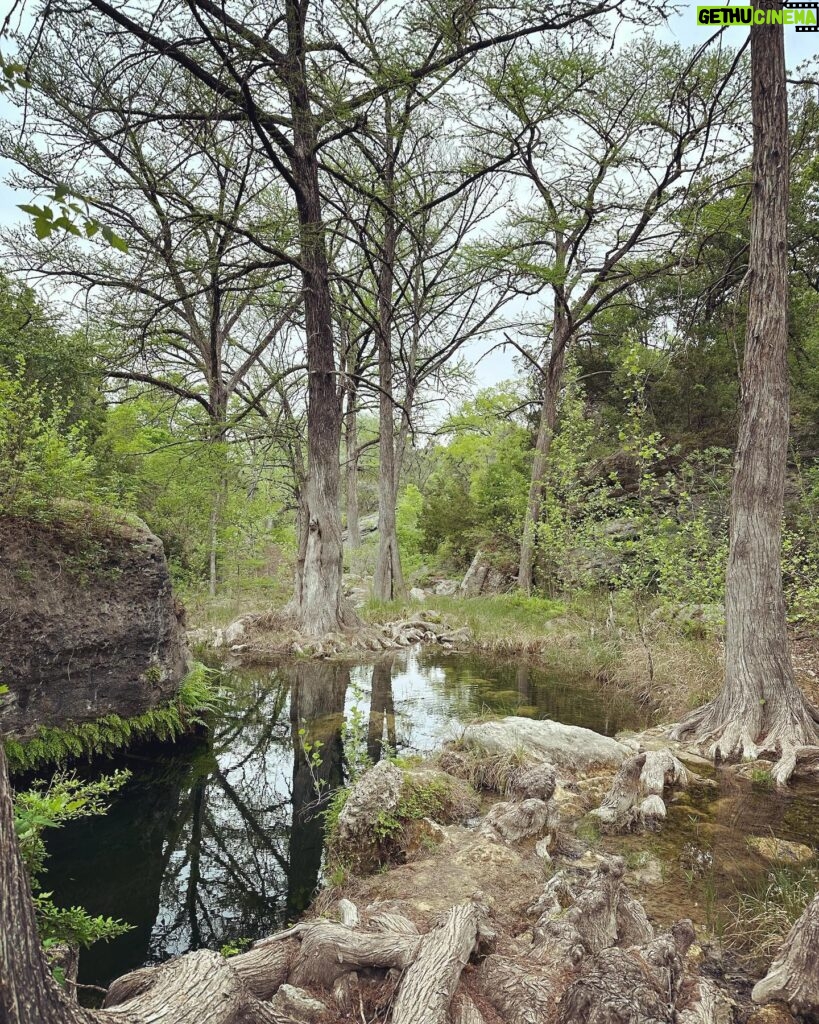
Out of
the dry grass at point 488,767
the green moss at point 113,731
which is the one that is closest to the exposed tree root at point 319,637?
the green moss at point 113,731

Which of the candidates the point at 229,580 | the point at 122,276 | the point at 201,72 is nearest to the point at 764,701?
the point at 201,72

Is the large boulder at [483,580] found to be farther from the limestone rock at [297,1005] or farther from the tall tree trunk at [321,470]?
the limestone rock at [297,1005]

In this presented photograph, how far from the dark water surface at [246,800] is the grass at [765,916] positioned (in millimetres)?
2521

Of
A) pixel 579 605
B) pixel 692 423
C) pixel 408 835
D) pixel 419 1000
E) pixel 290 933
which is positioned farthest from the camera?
pixel 692 423

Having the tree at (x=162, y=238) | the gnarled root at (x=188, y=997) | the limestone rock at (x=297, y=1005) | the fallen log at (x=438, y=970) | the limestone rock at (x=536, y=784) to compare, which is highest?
the tree at (x=162, y=238)

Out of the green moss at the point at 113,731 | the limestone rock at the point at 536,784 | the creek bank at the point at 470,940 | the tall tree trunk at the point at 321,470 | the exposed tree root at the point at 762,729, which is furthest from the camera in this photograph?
the tall tree trunk at the point at 321,470

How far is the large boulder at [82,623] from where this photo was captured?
16.8 feet

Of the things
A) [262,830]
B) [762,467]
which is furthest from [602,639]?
[262,830]

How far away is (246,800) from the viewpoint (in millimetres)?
5438

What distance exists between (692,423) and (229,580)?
12.4m

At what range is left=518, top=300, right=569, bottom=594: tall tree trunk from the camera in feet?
50.4

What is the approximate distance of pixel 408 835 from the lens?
421 centimetres

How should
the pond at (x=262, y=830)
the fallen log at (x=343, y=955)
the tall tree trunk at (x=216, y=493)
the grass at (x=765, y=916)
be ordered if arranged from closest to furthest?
the fallen log at (x=343, y=955) → the grass at (x=765, y=916) → the pond at (x=262, y=830) → the tall tree trunk at (x=216, y=493)

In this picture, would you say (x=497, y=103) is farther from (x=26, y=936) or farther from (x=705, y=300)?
(x=26, y=936)
